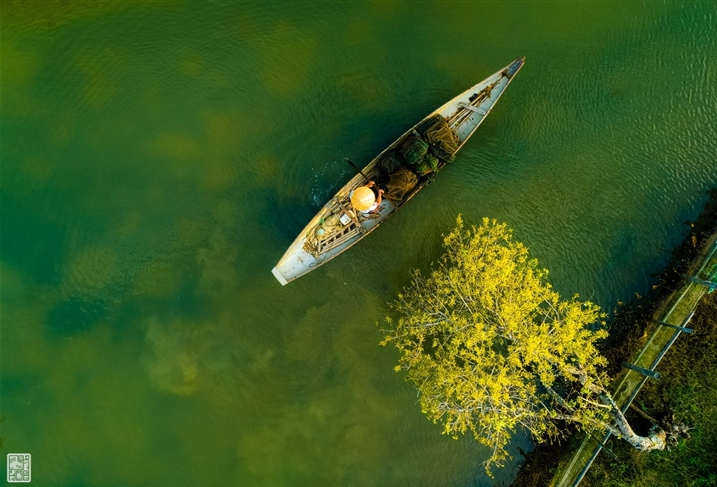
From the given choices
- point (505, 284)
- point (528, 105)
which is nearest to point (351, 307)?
point (505, 284)

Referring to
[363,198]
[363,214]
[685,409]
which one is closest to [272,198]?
[363,214]

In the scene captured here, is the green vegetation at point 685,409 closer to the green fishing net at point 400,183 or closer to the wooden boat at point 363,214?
the wooden boat at point 363,214

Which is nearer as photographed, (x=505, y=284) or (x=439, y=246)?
(x=505, y=284)

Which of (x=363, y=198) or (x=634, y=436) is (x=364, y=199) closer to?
(x=363, y=198)

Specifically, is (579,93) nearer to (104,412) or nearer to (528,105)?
(528,105)

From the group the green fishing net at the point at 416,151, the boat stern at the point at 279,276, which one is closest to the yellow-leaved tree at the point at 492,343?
the green fishing net at the point at 416,151

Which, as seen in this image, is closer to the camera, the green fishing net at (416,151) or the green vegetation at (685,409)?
the green fishing net at (416,151)
